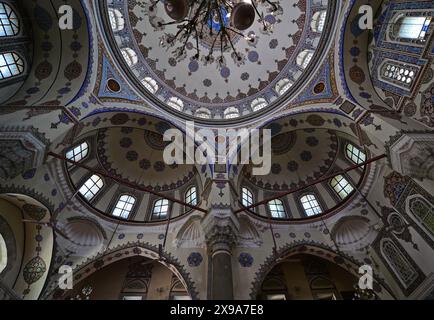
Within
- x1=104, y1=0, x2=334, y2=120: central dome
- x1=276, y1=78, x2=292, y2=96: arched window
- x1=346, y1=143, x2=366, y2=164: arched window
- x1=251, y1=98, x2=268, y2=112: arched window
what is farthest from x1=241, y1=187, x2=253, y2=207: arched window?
x1=276, y1=78, x2=292, y2=96: arched window

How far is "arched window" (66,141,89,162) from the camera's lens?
10.6m

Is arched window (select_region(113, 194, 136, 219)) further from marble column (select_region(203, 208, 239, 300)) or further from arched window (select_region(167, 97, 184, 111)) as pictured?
arched window (select_region(167, 97, 184, 111))

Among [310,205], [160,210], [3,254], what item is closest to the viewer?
[3,254]

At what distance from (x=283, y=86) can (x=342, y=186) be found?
581 centimetres

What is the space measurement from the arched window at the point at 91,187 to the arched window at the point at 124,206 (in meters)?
1.19

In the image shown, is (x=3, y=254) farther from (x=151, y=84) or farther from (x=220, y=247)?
(x=151, y=84)

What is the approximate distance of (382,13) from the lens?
8836 millimetres

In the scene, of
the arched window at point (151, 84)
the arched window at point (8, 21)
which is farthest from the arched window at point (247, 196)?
the arched window at point (8, 21)

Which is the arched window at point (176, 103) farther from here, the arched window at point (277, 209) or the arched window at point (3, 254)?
the arched window at point (3, 254)

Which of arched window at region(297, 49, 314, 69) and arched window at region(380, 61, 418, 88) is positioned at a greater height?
arched window at region(297, 49, 314, 69)

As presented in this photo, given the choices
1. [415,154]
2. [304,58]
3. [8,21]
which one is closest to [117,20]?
[8,21]

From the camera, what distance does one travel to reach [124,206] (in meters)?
12.2

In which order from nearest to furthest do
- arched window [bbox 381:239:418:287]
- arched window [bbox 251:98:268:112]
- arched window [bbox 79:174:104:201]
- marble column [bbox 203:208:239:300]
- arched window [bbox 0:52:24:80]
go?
1. marble column [bbox 203:208:239:300]
2. arched window [bbox 0:52:24:80]
3. arched window [bbox 381:239:418:287]
4. arched window [bbox 79:174:104:201]
5. arched window [bbox 251:98:268:112]

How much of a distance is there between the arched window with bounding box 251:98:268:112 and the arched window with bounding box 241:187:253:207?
427 centimetres
